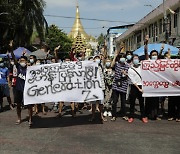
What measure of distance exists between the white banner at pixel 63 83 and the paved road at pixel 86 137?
70cm

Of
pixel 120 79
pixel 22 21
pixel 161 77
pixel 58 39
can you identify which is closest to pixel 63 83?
pixel 120 79

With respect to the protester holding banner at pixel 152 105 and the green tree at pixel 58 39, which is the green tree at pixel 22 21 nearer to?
the green tree at pixel 58 39

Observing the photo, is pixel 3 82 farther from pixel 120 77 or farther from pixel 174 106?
pixel 174 106

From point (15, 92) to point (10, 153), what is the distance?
3.00m

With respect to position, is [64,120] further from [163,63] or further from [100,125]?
[163,63]

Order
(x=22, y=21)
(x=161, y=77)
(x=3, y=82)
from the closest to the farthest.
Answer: (x=161, y=77) → (x=3, y=82) → (x=22, y=21)

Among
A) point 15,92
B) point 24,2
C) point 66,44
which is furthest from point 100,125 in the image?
point 66,44

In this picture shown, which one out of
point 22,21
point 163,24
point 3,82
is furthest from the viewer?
point 22,21

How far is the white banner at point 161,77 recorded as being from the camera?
9.14 meters

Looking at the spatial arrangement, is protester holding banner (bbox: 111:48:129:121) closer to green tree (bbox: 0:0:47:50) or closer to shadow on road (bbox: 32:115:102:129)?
shadow on road (bbox: 32:115:102:129)

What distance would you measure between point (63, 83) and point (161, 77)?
268 centimetres

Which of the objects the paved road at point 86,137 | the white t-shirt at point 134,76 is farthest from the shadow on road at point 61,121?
the white t-shirt at point 134,76

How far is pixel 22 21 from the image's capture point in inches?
1542

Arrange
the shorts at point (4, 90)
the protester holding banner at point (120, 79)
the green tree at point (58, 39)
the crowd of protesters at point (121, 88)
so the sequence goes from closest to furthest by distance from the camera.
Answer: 1. the crowd of protesters at point (121, 88)
2. the protester holding banner at point (120, 79)
3. the shorts at point (4, 90)
4. the green tree at point (58, 39)
